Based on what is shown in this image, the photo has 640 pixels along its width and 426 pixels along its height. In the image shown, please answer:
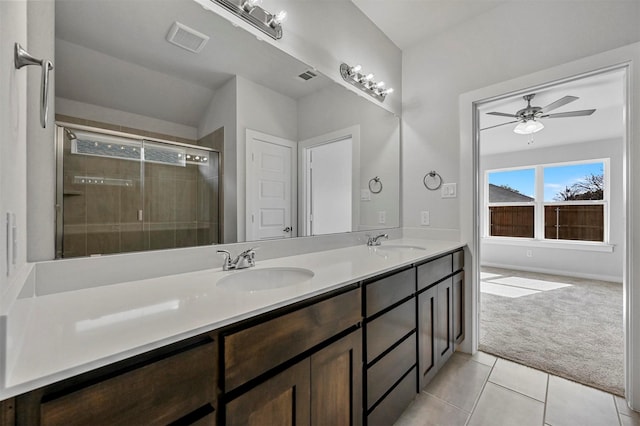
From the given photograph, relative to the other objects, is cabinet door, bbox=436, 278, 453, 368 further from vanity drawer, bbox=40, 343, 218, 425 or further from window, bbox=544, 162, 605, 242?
window, bbox=544, 162, 605, 242

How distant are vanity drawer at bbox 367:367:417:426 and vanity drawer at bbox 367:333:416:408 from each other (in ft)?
Answer: 0.16

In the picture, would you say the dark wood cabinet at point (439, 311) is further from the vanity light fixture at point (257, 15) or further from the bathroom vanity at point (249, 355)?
the vanity light fixture at point (257, 15)

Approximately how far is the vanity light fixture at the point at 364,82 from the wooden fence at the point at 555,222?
4.63 metres

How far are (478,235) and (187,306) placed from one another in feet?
7.16

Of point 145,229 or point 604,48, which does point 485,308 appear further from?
point 145,229

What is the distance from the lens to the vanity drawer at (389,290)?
1179 millimetres

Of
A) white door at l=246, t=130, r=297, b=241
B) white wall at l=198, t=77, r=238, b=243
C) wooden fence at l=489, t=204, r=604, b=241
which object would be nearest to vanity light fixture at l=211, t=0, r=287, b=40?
white wall at l=198, t=77, r=238, b=243

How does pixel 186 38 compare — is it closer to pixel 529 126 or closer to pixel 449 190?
pixel 449 190

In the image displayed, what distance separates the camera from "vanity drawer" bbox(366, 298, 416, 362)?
3.91 ft

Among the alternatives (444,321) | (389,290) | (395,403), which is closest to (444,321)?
(444,321)

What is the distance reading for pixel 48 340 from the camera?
54 centimetres

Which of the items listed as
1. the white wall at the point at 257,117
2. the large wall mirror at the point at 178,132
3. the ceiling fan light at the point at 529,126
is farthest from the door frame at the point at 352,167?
the ceiling fan light at the point at 529,126

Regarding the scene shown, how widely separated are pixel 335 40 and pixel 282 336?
194 cm

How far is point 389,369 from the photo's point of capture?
1292 mm
